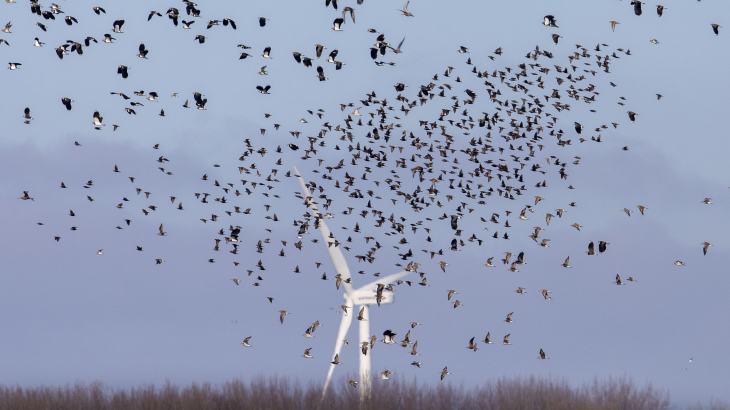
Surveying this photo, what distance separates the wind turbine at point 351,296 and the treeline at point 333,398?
3.76 metres

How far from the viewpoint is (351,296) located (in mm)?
70188

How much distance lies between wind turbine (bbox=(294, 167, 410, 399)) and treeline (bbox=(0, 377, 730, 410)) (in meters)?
3.76

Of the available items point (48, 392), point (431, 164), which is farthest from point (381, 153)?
point (48, 392)

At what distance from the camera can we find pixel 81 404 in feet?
266

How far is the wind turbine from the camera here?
65.3 m

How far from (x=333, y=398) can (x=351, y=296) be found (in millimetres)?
16547

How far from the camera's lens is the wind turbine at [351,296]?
6531 cm

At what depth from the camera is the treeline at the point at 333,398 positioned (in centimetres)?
8062

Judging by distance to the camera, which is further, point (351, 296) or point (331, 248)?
point (351, 296)

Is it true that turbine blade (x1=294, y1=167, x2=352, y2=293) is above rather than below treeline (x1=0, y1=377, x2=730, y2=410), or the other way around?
above

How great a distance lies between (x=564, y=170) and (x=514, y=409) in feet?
97.6

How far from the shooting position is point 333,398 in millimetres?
82312

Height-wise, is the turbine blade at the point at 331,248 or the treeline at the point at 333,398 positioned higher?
the turbine blade at the point at 331,248

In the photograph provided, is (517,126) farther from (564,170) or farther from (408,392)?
(408,392)
